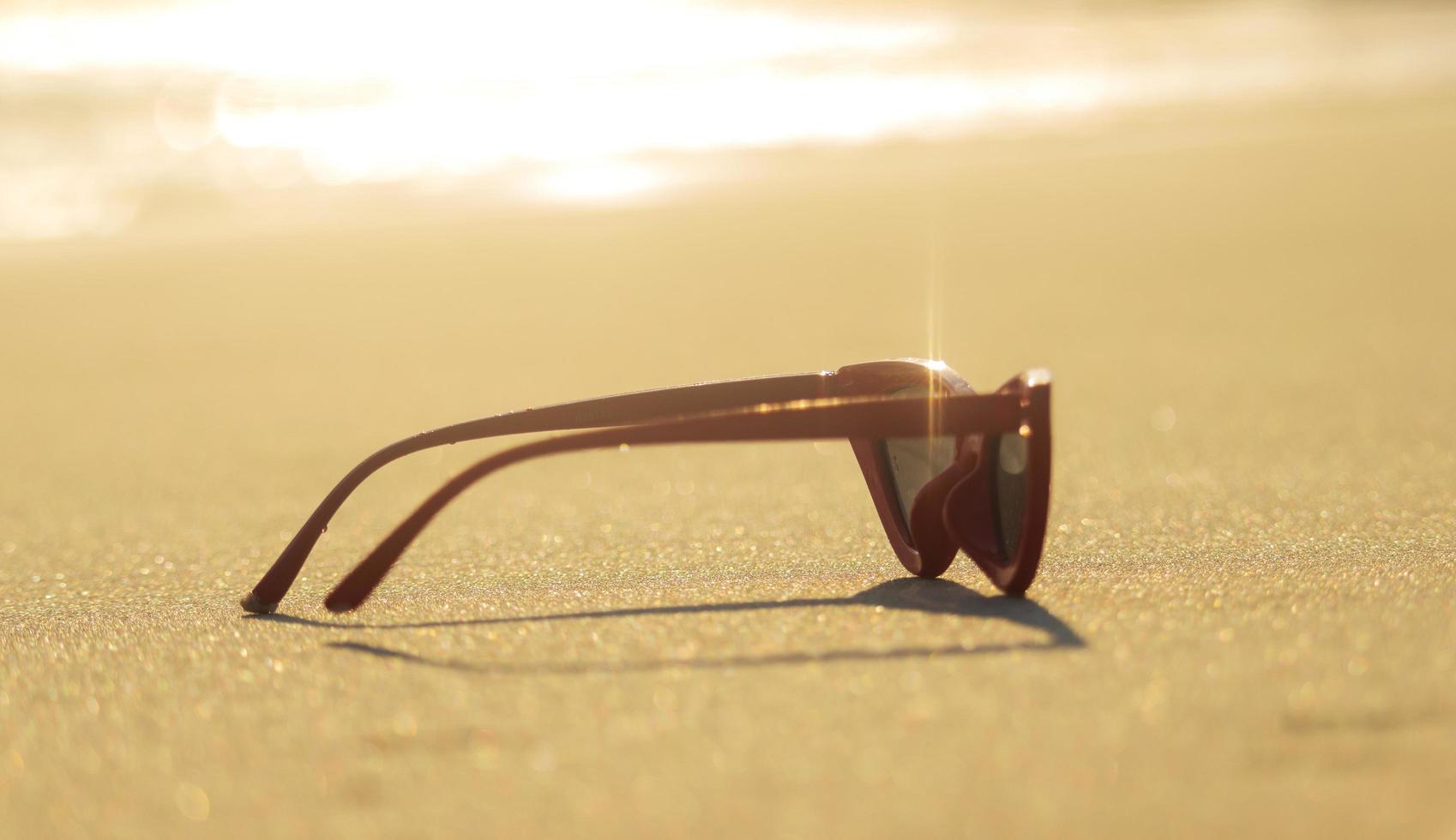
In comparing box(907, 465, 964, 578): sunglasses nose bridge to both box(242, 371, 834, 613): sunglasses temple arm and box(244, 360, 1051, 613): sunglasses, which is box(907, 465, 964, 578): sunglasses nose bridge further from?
box(242, 371, 834, 613): sunglasses temple arm

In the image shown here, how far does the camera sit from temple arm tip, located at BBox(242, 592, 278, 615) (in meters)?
1.70

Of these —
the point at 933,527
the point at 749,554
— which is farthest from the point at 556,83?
the point at 933,527

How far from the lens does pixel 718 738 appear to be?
123cm

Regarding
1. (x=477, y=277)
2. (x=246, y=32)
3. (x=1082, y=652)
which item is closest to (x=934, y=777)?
(x=1082, y=652)

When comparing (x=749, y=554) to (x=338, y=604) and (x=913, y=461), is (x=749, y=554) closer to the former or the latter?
(x=913, y=461)

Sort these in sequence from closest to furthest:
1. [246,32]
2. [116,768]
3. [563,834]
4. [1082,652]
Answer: [563,834] → [116,768] → [1082,652] → [246,32]

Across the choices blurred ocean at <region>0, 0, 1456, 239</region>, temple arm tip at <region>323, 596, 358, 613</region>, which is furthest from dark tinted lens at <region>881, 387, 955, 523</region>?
blurred ocean at <region>0, 0, 1456, 239</region>

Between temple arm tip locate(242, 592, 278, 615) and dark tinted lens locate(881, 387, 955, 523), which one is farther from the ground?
dark tinted lens locate(881, 387, 955, 523)

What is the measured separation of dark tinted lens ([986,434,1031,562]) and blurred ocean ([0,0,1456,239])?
476 cm

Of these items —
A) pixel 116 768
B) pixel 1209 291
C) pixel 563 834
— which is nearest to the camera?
pixel 563 834

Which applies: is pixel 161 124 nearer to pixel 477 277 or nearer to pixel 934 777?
pixel 477 277

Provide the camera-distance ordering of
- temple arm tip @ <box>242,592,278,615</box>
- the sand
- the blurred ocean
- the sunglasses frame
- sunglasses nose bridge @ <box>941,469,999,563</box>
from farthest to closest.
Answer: the blurred ocean < temple arm tip @ <box>242,592,278,615</box> < sunglasses nose bridge @ <box>941,469,999,563</box> < the sunglasses frame < the sand

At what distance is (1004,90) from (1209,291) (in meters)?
5.64

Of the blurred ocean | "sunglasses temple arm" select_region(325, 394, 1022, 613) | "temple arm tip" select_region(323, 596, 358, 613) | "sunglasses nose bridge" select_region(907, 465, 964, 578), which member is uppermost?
the blurred ocean
